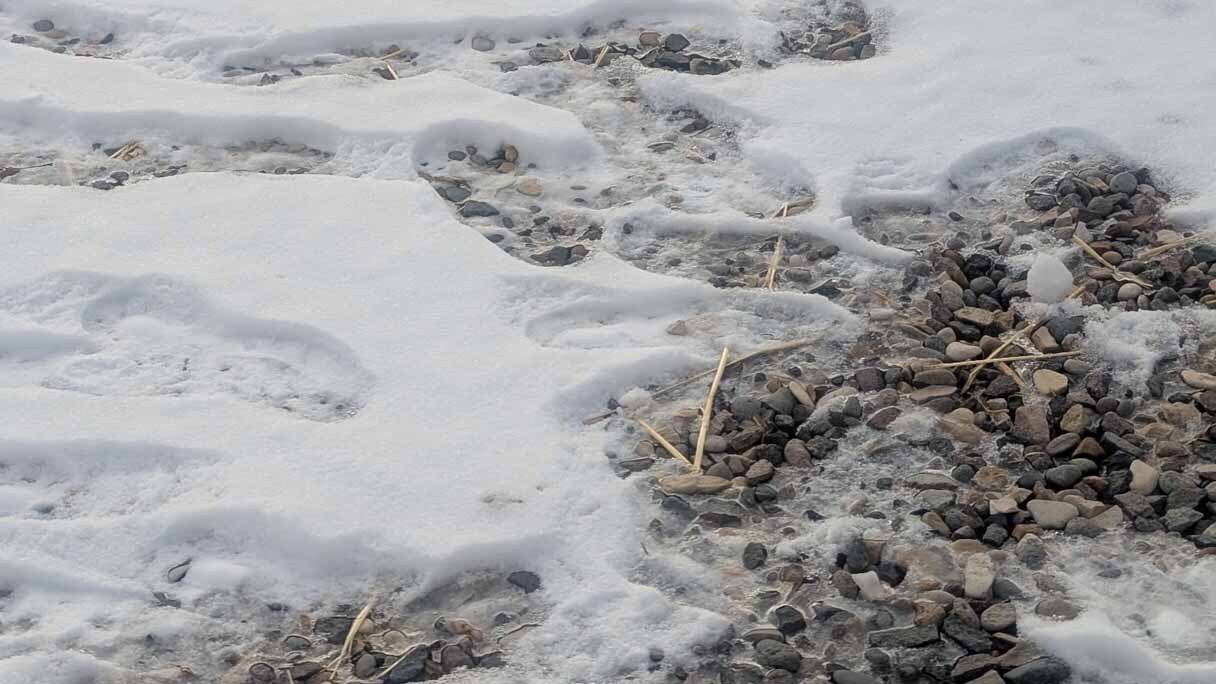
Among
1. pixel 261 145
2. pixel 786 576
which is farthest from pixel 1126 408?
pixel 261 145

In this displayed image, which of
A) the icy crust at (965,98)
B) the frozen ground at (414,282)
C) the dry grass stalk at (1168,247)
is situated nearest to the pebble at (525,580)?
→ the frozen ground at (414,282)

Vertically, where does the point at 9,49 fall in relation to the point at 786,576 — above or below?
above

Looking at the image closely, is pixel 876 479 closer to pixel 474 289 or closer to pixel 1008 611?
pixel 1008 611

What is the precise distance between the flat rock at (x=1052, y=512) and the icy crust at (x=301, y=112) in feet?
5.33

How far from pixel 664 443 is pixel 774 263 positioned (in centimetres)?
69

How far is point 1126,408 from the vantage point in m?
2.69

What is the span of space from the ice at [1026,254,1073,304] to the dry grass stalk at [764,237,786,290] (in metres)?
0.57

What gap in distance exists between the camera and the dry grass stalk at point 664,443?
265cm

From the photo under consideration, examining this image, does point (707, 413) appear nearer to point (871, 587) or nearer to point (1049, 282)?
point (871, 587)

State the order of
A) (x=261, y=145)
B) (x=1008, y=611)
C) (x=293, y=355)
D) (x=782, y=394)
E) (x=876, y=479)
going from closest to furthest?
(x=1008, y=611) → (x=876, y=479) → (x=782, y=394) → (x=293, y=355) → (x=261, y=145)

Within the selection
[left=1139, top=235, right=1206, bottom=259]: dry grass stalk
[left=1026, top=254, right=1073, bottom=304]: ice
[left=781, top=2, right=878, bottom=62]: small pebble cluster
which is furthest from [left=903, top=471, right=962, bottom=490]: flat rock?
[left=781, top=2, right=878, bottom=62]: small pebble cluster

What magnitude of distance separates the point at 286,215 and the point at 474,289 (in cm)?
61

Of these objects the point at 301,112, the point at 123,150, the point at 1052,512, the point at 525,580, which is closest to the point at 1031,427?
the point at 1052,512

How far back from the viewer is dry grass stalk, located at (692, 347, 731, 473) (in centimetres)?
264
